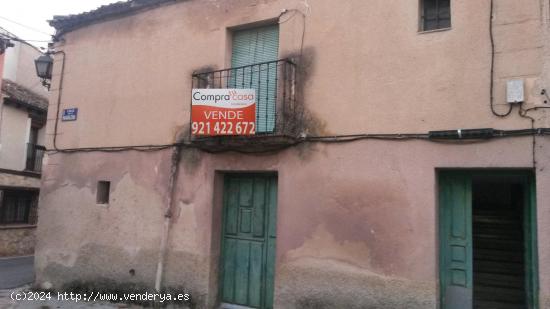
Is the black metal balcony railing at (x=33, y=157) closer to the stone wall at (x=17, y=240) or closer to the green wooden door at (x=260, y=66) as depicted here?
the stone wall at (x=17, y=240)

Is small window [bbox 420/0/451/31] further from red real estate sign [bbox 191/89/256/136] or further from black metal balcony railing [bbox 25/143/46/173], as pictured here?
black metal balcony railing [bbox 25/143/46/173]

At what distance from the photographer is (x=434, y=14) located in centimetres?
527

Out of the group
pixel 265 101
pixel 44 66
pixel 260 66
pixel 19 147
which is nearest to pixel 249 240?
pixel 265 101

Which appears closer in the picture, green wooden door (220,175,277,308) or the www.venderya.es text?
green wooden door (220,175,277,308)

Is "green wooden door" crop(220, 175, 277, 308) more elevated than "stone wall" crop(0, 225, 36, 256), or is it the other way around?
"green wooden door" crop(220, 175, 277, 308)

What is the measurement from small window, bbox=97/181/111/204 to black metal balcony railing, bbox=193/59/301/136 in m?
2.63

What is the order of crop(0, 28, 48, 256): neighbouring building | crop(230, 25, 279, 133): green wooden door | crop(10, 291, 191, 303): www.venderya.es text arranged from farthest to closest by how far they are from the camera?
crop(0, 28, 48, 256): neighbouring building, crop(10, 291, 191, 303): www.venderya.es text, crop(230, 25, 279, 133): green wooden door

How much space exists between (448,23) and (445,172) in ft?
5.95

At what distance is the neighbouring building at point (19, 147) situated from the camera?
13734 mm

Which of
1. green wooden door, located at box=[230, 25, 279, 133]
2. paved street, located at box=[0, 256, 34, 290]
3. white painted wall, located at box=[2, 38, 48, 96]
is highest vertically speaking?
white painted wall, located at box=[2, 38, 48, 96]

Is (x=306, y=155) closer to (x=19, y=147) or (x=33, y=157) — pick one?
(x=19, y=147)

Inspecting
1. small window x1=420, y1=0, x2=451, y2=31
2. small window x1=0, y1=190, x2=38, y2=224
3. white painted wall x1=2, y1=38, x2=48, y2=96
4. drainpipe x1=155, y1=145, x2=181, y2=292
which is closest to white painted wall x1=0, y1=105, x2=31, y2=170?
small window x1=0, y1=190, x2=38, y2=224

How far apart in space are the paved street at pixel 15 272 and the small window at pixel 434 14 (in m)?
8.77

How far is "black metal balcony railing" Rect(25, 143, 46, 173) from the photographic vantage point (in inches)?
594
